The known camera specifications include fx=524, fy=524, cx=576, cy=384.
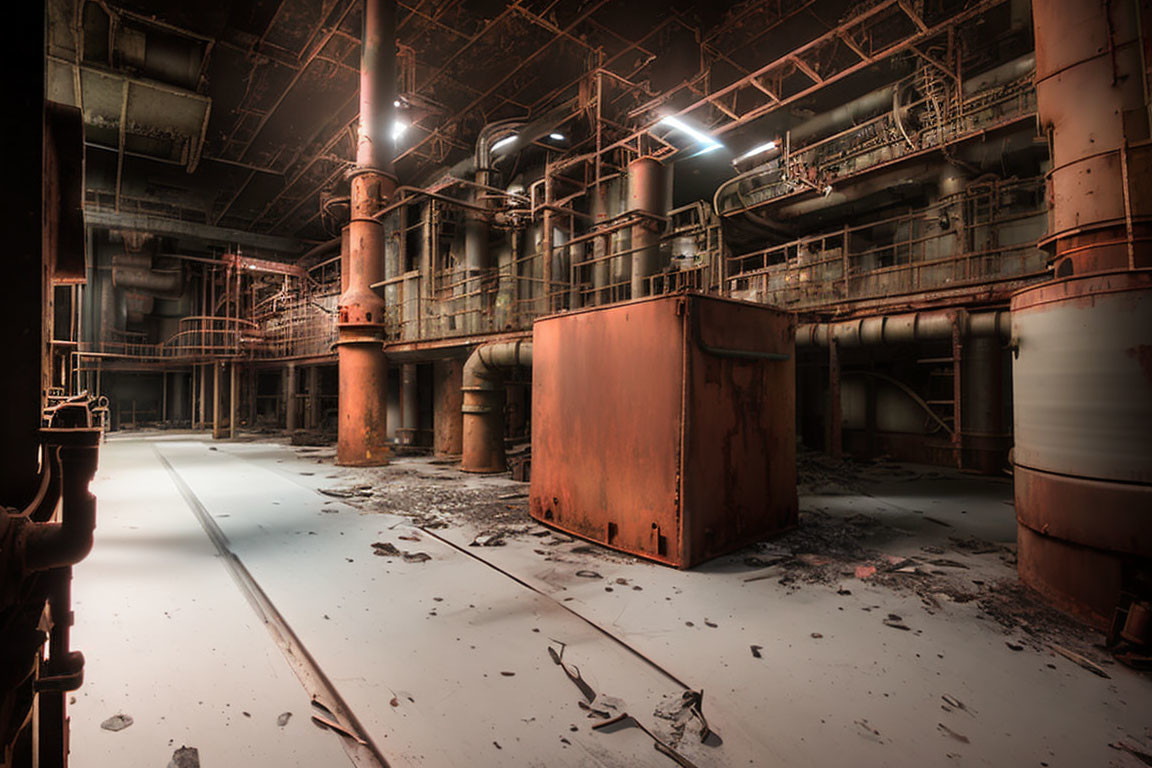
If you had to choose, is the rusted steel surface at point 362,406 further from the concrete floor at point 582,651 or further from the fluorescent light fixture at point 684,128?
the fluorescent light fixture at point 684,128

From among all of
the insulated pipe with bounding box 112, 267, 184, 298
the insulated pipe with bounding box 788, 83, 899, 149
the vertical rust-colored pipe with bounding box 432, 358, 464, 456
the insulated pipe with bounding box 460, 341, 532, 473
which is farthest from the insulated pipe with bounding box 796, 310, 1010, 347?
the insulated pipe with bounding box 112, 267, 184, 298

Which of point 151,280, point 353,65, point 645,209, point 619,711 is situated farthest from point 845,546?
point 151,280

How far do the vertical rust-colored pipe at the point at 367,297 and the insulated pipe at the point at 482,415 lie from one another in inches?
79.5

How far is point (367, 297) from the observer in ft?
32.4

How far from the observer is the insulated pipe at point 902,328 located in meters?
7.34

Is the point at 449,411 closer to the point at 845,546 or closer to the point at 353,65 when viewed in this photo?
the point at 353,65

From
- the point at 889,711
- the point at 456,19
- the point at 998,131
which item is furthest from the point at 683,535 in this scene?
the point at 456,19

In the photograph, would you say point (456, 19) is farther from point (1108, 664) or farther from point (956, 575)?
point (1108, 664)

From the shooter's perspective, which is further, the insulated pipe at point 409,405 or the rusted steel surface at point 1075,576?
the insulated pipe at point 409,405

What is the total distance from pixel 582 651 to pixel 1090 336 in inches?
131

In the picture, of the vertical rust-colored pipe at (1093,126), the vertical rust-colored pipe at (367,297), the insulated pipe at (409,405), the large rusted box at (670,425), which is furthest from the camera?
the insulated pipe at (409,405)

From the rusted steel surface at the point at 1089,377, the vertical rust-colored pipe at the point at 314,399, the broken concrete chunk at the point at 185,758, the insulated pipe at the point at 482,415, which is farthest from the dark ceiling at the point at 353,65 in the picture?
the broken concrete chunk at the point at 185,758

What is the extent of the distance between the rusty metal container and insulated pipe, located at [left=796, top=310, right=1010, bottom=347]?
4.86m

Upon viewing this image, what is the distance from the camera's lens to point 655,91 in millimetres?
12133
